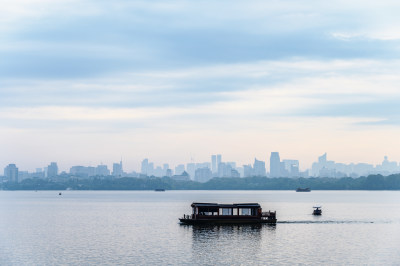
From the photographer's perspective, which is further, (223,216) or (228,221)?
(228,221)

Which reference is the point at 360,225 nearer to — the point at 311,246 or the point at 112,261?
the point at 311,246

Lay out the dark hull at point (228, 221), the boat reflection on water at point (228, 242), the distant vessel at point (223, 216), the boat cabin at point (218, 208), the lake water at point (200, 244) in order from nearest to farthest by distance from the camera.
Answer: the lake water at point (200, 244) → the boat reflection on water at point (228, 242) → the dark hull at point (228, 221) → the distant vessel at point (223, 216) → the boat cabin at point (218, 208)

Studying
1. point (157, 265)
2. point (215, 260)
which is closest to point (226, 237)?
point (215, 260)

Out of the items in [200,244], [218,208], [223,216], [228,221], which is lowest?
[200,244]

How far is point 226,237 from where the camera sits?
11394 cm

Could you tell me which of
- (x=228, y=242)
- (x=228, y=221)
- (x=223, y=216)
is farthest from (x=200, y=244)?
(x=228, y=221)

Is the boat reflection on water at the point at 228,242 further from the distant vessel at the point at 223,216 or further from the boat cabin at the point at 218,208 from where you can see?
the boat cabin at the point at 218,208

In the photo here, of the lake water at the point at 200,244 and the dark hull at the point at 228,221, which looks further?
the dark hull at the point at 228,221

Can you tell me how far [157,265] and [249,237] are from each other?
36.6 m

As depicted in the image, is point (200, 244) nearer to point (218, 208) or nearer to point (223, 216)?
point (223, 216)

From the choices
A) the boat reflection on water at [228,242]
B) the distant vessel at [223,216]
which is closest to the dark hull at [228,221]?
the distant vessel at [223,216]

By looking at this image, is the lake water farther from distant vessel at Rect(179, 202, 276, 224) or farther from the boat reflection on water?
distant vessel at Rect(179, 202, 276, 224)

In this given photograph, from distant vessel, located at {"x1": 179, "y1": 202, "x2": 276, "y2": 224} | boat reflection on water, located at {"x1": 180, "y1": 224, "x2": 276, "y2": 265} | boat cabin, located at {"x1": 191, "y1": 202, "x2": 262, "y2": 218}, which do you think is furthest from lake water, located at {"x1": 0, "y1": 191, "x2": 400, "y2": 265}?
boat cabin, located at {"x1": 191, "y1": 202, "x2": 262, "y2": 218}

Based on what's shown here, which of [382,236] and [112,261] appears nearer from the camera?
[112,261]
